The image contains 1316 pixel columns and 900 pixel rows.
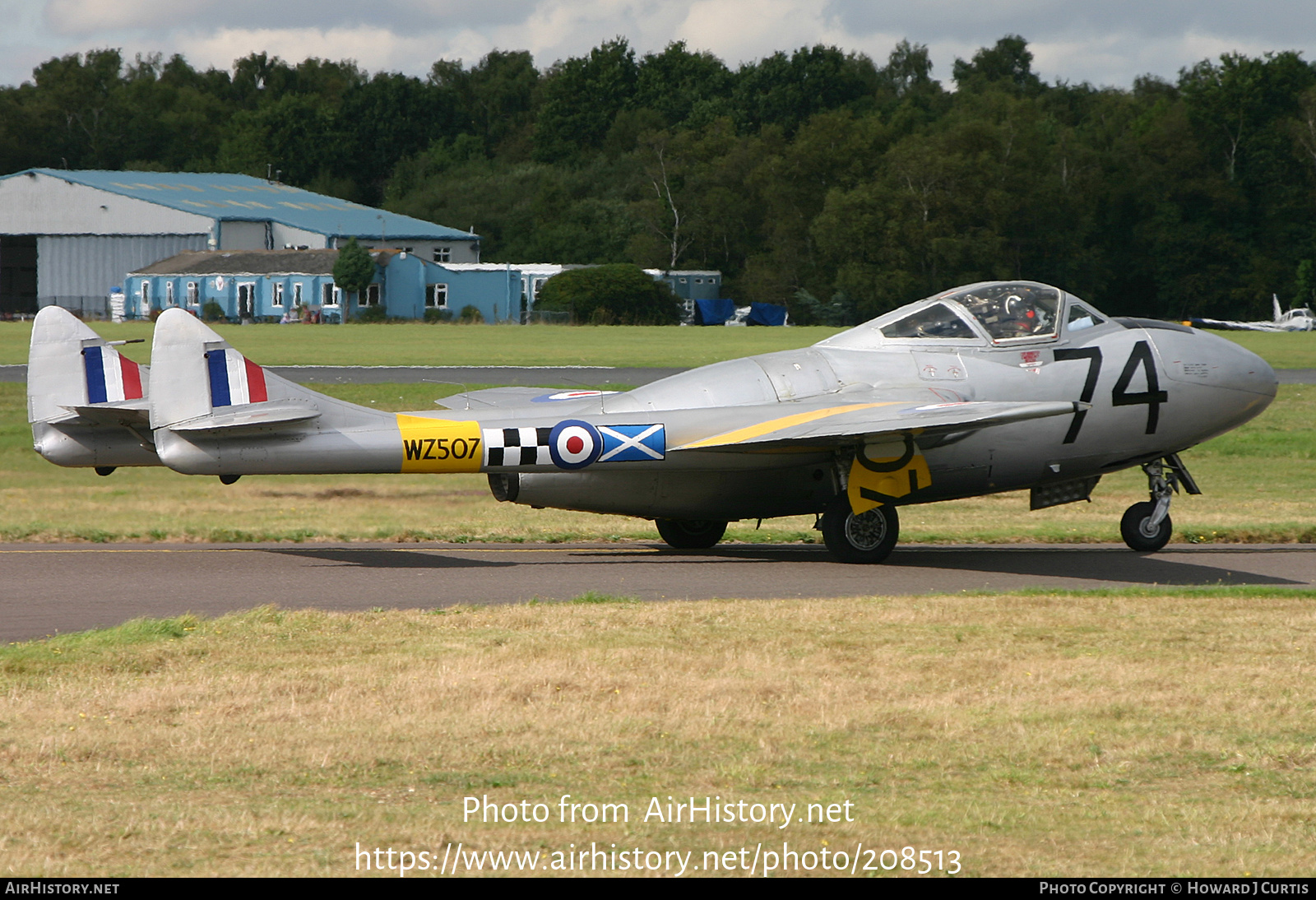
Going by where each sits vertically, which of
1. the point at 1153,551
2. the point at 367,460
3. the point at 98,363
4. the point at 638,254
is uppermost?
the point at 638,254

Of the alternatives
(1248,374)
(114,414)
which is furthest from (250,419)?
(1248,374)

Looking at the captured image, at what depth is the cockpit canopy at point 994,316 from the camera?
1557cm

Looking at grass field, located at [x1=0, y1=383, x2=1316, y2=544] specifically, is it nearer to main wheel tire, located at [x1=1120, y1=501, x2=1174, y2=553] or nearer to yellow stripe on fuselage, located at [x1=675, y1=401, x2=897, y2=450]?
main wheel tire, located at [x1=1120, y1=501, x2=1174, y2=553]

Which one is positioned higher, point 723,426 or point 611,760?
point 723,426

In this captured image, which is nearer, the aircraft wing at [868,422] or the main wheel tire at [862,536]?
the aircraft wing at [868,422]

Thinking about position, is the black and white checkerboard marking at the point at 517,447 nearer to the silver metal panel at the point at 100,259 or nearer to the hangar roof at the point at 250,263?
the hangar roof at the point at 250,263

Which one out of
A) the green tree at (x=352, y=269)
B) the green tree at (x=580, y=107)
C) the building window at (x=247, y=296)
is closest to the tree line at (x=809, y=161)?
the green tree at (x=580, y=107)

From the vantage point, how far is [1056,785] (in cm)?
691

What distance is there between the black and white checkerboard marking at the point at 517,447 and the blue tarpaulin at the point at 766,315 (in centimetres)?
7115

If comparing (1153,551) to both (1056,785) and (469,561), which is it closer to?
(469,561)

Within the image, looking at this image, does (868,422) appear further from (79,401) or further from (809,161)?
(809,161)

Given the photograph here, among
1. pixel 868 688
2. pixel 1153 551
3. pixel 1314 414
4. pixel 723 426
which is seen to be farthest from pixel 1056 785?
pixel 1314 414

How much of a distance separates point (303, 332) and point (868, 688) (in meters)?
61.6
